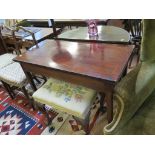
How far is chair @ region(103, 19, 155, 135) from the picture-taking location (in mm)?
862

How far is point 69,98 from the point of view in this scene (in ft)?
3.77

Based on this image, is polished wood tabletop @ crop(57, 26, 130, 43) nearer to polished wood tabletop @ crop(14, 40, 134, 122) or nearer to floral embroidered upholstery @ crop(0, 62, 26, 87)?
polished wood tabletop @ crop(14, 40, 134, 122)

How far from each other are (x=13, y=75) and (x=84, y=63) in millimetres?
919

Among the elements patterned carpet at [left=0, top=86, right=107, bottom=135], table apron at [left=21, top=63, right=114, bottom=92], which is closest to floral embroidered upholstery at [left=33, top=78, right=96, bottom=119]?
table apron at [left=21, top=63, right=114, bottom=92]

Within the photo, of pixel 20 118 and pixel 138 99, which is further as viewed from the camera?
pixel 20 118

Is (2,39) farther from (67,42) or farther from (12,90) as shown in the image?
(67,42)

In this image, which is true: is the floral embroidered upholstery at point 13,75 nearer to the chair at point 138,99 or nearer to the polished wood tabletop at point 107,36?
the polished wood tabletop at point 107,36

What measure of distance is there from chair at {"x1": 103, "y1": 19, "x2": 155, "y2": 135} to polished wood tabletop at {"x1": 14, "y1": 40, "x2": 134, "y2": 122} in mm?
69

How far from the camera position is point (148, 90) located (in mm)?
998

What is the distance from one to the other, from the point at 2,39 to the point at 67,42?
3.62ft

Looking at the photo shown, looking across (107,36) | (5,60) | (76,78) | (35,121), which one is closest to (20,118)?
(35,121)

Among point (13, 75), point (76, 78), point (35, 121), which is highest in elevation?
point (76, 78)

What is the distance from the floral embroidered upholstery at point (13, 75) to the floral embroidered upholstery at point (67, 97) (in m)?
0.40

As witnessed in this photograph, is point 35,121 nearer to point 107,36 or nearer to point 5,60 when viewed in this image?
point 5,60
